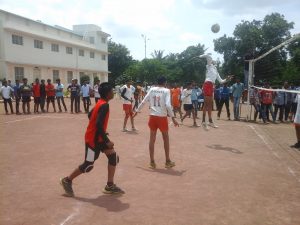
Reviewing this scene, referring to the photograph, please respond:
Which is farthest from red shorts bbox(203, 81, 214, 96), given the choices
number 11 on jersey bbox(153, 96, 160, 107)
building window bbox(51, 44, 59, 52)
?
building window bbox(51, 44, 59, 52)

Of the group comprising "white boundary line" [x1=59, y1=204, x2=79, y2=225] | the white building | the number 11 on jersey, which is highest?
the white building

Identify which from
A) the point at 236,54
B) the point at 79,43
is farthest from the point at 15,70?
the point at 236,54

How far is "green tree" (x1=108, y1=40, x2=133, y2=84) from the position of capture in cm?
6090

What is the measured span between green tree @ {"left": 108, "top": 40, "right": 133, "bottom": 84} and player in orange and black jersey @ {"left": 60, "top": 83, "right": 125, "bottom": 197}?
56.0 metres

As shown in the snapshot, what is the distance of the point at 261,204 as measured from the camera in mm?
5188

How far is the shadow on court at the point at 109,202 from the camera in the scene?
4988 millimetres

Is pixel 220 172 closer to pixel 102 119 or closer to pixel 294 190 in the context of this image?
pixel 294 190

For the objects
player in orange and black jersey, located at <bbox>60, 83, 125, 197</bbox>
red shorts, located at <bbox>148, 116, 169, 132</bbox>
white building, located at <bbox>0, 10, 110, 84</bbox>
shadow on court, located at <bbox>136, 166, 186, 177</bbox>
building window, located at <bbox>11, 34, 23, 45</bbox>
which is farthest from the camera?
building window, located at <bbox>11, 34, 23, 45</bbox>

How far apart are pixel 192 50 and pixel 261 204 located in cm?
6098

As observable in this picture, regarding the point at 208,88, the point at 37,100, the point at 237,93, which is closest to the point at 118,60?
the point at 37,100

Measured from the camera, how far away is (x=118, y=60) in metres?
61.3

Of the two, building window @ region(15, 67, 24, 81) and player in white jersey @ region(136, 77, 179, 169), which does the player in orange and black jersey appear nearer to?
player in white jersey @ region(136, 77, 179, 169)

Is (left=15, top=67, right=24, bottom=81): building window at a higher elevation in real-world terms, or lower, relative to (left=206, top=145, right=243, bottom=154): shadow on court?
higher

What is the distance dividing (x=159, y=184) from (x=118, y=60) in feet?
186
